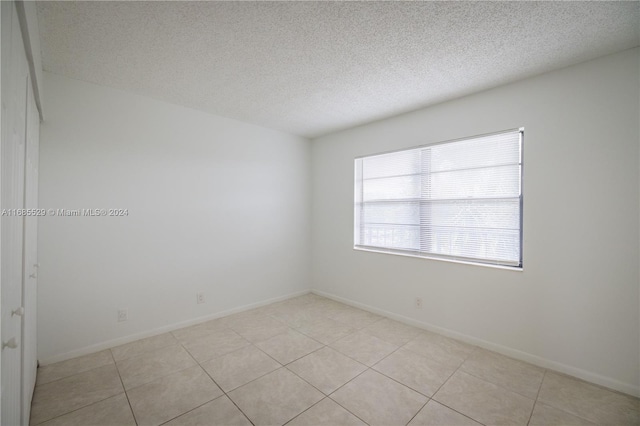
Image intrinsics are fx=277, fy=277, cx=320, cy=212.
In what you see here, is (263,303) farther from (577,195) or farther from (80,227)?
(577,195)

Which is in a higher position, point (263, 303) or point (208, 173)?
point (208, 173)

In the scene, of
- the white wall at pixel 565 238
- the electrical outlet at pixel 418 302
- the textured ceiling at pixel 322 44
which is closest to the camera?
the textured ceiling at pixel 322 44

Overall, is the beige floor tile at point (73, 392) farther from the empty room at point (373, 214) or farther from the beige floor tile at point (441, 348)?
the beige floor tile at point (441, 348)

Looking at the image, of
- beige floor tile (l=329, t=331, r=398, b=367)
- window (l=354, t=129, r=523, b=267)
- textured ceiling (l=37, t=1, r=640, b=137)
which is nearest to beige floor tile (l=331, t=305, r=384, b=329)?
beige floor tile (l=329, t=331, r=398, b=367)

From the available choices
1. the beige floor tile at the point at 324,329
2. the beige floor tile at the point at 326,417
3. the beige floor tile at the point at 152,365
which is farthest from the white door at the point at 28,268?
the beige floor tile at the point at 324,329

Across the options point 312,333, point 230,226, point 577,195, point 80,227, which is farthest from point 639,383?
point 80,227

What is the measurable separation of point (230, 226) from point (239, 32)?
7.98ft

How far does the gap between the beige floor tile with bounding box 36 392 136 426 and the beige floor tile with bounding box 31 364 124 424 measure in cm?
6

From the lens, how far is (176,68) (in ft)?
8.10

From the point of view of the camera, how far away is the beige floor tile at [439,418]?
1.84 m

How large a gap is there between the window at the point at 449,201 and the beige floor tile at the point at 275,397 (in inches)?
81.7

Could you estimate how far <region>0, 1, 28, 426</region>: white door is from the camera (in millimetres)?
1022

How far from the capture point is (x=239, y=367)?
2486 millimetres

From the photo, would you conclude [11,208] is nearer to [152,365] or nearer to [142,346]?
[152,365]
